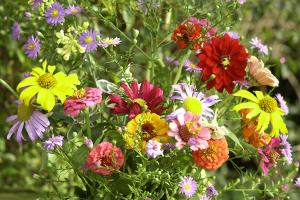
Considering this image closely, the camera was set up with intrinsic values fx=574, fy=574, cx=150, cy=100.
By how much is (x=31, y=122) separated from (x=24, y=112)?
0.07 ft

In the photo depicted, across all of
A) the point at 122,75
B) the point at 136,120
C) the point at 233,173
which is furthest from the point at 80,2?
the point at 233,173

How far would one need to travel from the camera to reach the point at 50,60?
3.46 ft

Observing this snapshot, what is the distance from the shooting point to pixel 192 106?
0.82m

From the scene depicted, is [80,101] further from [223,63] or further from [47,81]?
[223,63]

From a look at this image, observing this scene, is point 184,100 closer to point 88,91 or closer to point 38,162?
point 88,91

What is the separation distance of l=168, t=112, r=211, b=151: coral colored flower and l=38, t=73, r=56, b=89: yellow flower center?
0.19 meters

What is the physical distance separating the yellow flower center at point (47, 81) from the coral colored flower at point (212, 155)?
0.23 metres

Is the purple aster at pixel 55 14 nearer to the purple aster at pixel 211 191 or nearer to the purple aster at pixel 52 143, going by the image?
the purple aster at pixel 52 143

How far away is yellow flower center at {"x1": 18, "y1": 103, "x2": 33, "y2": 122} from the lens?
891 millimetres

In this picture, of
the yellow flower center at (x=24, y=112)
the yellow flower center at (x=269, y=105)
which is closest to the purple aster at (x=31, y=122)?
the yellow flower center at (x=24, y=112)

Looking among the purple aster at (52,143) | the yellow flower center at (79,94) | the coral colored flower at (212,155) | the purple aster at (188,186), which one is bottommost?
the purple aster at (188,186)

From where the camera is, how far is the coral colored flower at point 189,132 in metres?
0.78

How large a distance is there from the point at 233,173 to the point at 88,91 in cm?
144

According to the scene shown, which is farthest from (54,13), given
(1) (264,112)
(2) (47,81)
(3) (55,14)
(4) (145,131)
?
(1) (264,112)
